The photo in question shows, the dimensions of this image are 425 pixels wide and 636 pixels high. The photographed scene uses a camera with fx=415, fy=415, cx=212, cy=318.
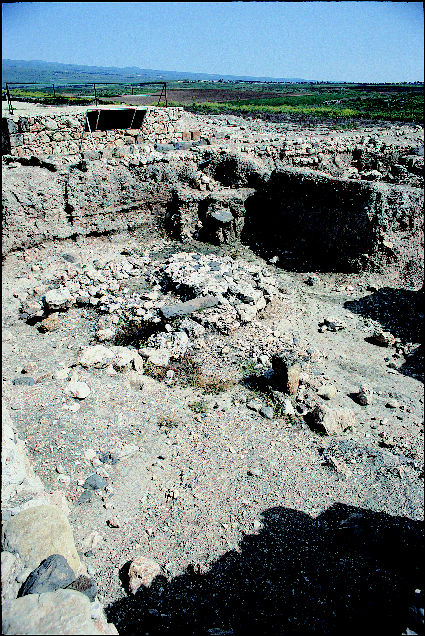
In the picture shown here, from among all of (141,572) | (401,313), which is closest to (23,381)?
(141,572)

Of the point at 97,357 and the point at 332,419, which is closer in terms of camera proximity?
the point at 332,419

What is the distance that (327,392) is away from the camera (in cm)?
632

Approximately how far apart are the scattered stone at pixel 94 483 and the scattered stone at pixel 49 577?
1574 mm

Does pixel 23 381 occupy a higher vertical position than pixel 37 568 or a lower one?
higher

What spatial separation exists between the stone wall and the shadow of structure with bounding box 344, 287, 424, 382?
29.5 feet

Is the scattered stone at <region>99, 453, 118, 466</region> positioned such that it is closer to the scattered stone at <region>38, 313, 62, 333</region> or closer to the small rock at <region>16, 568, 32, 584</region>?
the small rock at <region>16, 568, 32, 584</region>

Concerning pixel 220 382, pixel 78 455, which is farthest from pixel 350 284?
pixel 78 455

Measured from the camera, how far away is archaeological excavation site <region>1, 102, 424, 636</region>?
3797mm

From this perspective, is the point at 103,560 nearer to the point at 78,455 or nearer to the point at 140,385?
the point at 78,455

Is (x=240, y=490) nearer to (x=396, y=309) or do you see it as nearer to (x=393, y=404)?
(x=393, y=404)

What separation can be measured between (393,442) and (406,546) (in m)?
1.51

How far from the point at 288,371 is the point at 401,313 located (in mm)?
3261

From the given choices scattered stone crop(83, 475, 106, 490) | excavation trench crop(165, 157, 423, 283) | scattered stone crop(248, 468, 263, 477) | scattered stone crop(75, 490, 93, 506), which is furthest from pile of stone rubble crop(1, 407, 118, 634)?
excavation trench crop(165, 157, 423, 283)

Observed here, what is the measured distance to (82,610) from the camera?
245 cm
